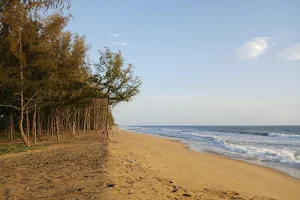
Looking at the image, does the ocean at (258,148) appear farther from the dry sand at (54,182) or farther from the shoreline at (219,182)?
the dry sand at (54,182)

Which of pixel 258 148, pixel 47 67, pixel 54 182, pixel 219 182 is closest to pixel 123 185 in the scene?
pixel 54 182

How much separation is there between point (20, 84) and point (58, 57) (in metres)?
4.03

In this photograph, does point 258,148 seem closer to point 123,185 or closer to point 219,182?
point 219,182

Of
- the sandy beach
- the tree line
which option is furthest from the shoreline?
the tree line

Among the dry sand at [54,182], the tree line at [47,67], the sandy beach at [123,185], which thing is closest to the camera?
the dry sand at [54,182]

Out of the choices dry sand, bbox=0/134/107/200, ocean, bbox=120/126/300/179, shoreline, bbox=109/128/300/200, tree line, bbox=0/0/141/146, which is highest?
tree line, bbox=0/0/141/146

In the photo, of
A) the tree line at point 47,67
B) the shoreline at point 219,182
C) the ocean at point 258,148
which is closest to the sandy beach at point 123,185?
the shoreline at point 219,182

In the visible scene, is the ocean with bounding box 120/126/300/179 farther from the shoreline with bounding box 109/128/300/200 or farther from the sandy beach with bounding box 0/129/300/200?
the sandy beach with bounding box 0/129/300/200

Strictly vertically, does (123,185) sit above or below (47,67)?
below

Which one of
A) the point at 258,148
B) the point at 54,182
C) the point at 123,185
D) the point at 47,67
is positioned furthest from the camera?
the point at 258,148

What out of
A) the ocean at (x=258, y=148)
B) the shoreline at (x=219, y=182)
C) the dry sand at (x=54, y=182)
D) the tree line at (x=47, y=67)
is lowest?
the ocean at (x=258, y=148)

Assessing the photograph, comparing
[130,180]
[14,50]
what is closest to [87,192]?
[130,180]

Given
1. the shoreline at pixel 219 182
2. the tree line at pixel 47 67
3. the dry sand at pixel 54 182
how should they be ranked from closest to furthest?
the dry sand at pixel 54 182
the shoreline at pixel 219 182
the tree line at pixel 47 67

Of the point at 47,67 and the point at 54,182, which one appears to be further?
the point at 47,67
